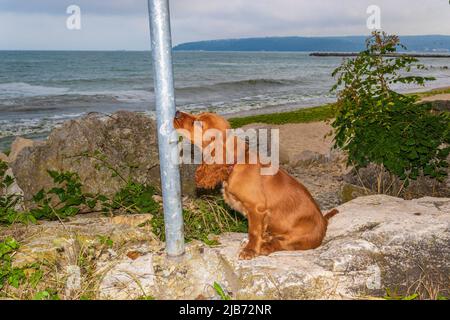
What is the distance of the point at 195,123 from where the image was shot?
362 cm

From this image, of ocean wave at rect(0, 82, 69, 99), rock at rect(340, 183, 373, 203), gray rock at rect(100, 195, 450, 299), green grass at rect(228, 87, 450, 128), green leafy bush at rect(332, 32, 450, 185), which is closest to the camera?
gray rock at rect(100, 195, 450, 299)

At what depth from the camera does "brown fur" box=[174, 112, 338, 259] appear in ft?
12.7

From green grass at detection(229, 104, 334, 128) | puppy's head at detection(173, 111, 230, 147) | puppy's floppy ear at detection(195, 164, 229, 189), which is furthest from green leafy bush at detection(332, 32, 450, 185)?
green grass at detection(229, 104, 334, 128)

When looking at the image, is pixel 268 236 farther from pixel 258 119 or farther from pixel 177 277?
pixel 258 119

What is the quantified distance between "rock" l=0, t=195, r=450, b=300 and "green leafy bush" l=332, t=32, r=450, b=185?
1513 millimetres

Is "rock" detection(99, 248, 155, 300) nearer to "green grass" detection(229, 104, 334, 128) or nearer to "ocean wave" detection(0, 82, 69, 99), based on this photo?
"green grass" detection(229, 104, 334, 128)

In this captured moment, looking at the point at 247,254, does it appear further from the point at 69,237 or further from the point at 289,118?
the point at 289,118

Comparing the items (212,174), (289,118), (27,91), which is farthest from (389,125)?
(27,91)

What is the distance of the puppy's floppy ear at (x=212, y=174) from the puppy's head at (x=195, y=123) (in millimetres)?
255

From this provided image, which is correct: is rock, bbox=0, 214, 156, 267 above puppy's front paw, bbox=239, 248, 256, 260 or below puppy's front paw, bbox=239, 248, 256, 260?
above

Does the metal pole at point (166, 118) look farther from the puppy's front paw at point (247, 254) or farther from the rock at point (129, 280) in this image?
the puppy's front paw at point (247, 254)

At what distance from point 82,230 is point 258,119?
14881 millimetres

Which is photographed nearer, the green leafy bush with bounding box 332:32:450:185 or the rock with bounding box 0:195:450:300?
the rock with bounding box 0:195:450:300
